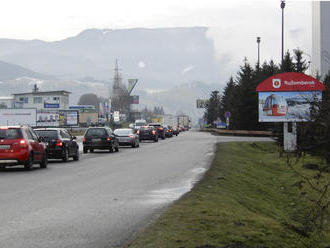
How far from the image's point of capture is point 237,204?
13141 mm

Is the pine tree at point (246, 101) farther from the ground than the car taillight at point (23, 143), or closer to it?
farther from the ground

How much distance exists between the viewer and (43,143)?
24.7 m

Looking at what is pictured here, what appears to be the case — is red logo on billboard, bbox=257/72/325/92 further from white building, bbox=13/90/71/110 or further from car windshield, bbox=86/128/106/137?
white building, bbox=13/90/71/110

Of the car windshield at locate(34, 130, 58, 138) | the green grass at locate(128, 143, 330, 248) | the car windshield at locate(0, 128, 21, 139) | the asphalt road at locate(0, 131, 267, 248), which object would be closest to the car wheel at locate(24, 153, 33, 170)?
the asphalt road at locate(0, 131, 267, 248)

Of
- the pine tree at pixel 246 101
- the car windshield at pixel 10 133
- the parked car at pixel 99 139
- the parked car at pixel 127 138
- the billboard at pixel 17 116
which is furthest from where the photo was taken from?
the billboard at pixel 17 116

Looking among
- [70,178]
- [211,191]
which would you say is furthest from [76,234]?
[70,178]

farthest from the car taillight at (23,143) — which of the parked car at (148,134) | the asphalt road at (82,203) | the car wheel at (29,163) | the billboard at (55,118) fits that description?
the billboard at (55,118)

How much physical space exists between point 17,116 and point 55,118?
984 cm

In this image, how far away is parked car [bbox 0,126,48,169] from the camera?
22188 mm

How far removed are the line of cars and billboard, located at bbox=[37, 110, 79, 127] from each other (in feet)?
146

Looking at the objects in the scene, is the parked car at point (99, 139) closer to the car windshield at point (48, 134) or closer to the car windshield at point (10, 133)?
the car windshield at point (48, 134)

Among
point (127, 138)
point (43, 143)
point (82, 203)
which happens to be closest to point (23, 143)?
point (43, 143)

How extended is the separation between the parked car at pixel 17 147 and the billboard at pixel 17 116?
6136 cm

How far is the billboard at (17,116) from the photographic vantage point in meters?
83.2
